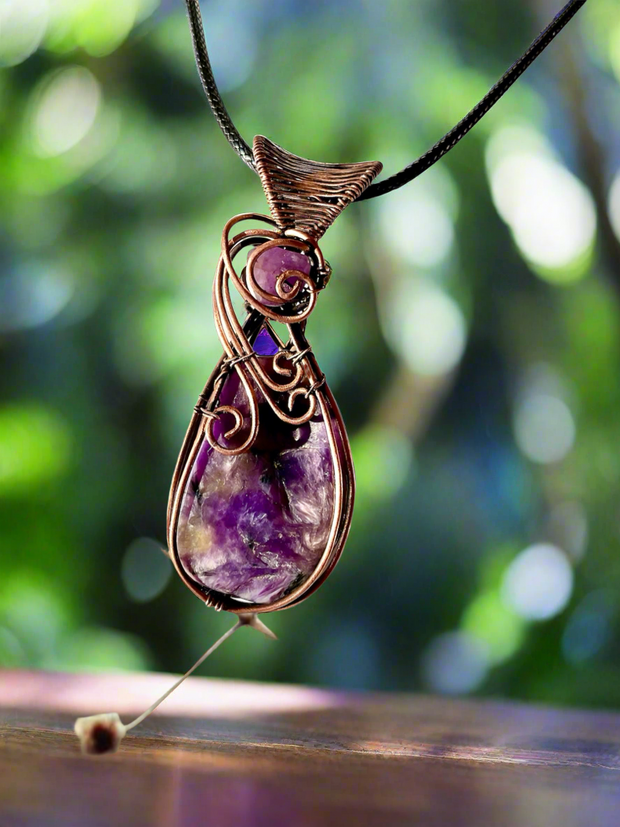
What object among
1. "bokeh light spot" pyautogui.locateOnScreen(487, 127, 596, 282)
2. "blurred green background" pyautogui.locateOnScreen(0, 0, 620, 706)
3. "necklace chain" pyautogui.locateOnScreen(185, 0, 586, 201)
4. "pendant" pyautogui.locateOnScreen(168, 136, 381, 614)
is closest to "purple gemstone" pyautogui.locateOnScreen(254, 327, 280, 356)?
"pendant" pyautogui.locateOnScreen(168, 136, 381, 614)

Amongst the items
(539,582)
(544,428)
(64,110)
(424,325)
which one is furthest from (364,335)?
(64,110)

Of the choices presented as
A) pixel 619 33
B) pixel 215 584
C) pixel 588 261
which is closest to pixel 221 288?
pixel 215 584

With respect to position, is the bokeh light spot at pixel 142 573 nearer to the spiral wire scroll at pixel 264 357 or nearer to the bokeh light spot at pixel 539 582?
the bokeh light spot at pixel 539 582

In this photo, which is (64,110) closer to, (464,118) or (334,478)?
(464,118)

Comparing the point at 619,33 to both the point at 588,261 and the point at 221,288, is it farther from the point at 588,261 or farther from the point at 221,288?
the point at 221,288

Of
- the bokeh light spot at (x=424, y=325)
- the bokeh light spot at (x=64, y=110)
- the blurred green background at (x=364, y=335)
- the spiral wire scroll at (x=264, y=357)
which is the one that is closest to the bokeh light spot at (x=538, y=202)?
the blurred green background at (x=364, y=335)

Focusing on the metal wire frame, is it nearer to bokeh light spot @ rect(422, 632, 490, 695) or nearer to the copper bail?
the copper bail
